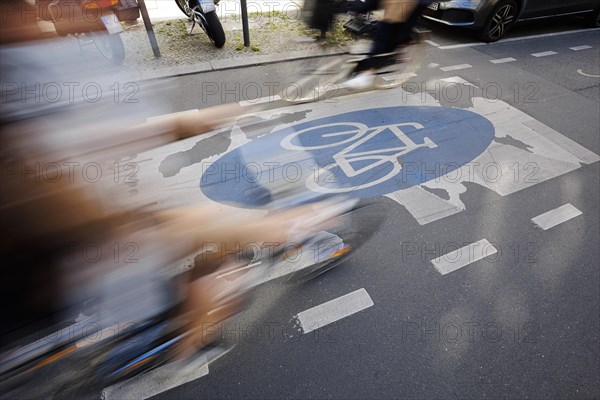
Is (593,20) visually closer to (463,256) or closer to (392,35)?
(392,35)

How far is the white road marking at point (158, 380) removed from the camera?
80.6 inches

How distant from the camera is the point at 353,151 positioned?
13.3 ft

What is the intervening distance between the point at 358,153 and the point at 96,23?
472 cm

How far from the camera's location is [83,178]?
167 centimetres

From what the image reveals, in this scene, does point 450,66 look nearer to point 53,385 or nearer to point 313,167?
point 313,167

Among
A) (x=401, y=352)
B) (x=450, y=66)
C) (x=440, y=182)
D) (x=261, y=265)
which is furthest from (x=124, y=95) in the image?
(x=450, y=66)

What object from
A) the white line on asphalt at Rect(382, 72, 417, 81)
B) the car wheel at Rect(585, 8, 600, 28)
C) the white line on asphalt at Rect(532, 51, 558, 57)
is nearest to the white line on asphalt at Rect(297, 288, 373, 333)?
the white line on asphalt at Rect(382, 72, 417, 81)

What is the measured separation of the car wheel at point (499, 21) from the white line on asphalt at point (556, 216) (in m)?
5.53

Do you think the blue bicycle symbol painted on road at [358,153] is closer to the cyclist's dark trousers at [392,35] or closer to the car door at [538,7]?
Answer: the cyclist's dark trousers at [392,35]

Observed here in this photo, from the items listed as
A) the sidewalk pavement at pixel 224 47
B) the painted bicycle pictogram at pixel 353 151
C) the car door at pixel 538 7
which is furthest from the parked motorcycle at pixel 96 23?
the car door at pixel 538 7

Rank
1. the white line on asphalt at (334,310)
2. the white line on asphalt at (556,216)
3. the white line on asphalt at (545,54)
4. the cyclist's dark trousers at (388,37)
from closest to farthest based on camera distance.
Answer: the white line on asphalt at (334,310), the white line on asphalt at (556,216), the cyclist's dark trousers at (388,37), the white line on asphalt at (545,54)

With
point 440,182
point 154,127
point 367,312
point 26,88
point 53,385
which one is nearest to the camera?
point 26,88

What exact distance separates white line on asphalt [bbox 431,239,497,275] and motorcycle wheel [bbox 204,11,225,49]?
5616 mm

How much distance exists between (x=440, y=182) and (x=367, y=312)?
1.92 meters
